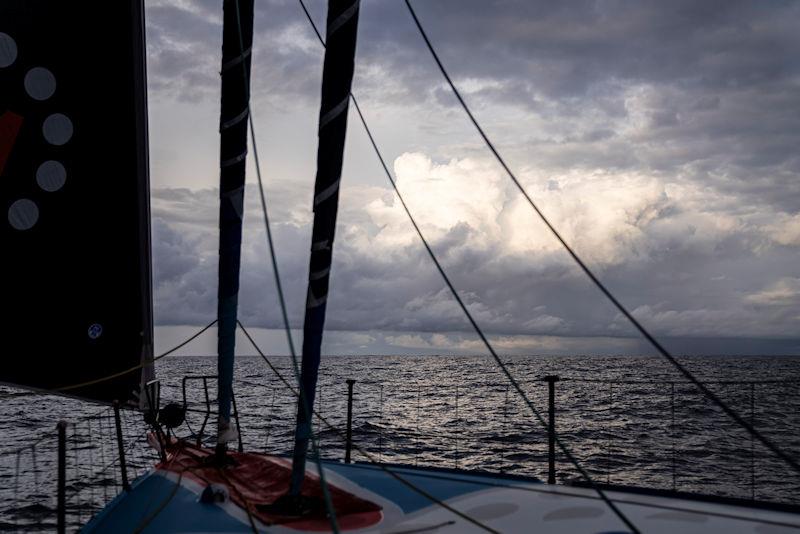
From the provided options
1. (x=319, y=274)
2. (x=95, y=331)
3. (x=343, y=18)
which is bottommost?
(x=95, y=331)

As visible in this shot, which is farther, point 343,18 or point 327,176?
point 327,176

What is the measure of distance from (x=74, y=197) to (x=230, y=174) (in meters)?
1.57

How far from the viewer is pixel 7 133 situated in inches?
238

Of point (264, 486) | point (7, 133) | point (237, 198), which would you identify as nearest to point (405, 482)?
point (264, 486)

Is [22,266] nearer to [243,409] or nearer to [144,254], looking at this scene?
[144,254]

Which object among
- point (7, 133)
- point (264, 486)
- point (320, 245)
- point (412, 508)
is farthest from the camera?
point (264, 486)

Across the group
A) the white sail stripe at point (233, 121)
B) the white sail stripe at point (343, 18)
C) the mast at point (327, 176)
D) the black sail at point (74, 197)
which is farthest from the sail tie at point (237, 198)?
the white sail stripe at point (343, 18)

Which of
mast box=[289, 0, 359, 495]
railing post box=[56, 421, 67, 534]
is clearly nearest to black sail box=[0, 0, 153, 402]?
railing post box=[56, 421, 67, 534]

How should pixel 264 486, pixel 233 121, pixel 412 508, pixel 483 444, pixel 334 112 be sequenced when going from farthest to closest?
1. pixel 483 444
2. pixel 233 121
3. pixel 264 486
4. pixel 412 508
5. pixel 334 112

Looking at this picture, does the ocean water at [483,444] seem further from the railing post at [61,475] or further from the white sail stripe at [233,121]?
the white sail stripe at [233,121]

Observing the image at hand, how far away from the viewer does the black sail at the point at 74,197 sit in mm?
6156

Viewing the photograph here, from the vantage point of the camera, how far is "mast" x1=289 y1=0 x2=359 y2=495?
17.1 ft

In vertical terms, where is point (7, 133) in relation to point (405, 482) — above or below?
above

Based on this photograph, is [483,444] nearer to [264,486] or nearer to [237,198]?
[264,486]
